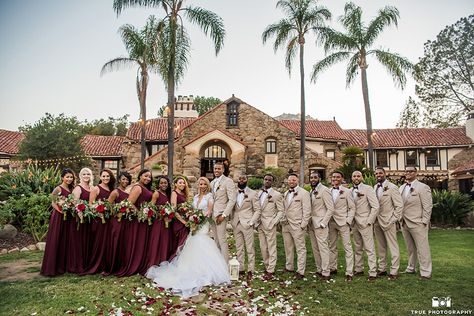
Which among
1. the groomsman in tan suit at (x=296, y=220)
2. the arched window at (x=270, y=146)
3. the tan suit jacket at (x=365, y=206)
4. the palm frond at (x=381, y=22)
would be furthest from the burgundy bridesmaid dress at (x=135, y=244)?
the arched window at (x=270, y=146)

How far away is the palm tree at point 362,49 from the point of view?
18453mm

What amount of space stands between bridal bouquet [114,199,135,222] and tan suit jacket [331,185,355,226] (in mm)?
3954

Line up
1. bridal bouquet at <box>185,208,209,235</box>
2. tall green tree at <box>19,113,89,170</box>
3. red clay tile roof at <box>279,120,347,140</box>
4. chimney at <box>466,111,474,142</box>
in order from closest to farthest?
bridal bouquet at <box>185,208,209,235</box> < tall green tree at <box>19,113,89,170</box> < chimney at <box>466,111,474,142</box> < red clay tile roof at <box>279,120,347,140</box>

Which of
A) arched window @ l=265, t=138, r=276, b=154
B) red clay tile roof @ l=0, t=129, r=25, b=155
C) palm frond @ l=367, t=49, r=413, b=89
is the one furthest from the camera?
red clay tile roof @ l=0, t=129, r=25, b=155

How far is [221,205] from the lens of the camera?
276 inches

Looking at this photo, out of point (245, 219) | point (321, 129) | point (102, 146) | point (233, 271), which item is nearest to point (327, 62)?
point (321, 129)

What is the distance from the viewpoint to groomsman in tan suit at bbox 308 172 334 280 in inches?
264

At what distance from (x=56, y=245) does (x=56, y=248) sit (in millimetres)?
61

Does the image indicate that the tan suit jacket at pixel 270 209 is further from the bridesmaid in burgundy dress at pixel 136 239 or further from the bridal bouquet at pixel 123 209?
the bridal bouquet at pixel 123 209

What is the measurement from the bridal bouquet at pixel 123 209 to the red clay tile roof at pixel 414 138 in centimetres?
2570

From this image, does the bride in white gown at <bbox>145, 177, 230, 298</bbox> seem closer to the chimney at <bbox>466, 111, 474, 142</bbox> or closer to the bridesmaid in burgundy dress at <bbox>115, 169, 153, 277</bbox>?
the bridesmaid in burgundy dress at <bbox>115, 169, 153, 277</bbox>

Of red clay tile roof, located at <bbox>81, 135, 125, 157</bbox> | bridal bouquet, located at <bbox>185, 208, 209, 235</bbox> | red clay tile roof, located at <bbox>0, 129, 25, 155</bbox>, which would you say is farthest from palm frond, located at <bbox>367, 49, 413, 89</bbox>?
red clay tile roof, located at <bbox>0, 129, 25, 155</bbox>

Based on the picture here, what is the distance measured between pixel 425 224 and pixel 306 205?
234cm

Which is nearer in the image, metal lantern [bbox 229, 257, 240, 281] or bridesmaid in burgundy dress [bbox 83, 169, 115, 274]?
metal lantern [bbox 229, 257, 240, 281]
